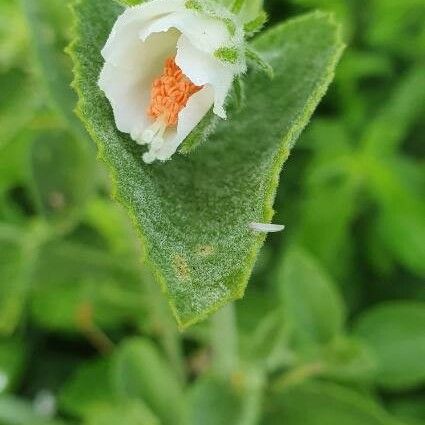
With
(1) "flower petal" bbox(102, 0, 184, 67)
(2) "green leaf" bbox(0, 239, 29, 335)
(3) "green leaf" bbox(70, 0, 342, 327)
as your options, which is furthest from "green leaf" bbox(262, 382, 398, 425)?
(1) "flower petal" bbox(102, 0, 184, 67)

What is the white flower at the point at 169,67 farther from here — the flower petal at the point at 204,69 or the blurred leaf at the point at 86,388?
the blurred leaf at the point at 86,388

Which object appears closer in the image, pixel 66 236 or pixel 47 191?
pixel 47 191

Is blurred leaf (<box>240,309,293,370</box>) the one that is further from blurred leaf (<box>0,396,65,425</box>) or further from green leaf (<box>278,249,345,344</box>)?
blurred leaf (<box>0,396,65,425</box>)

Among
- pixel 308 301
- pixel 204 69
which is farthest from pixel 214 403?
pixel 204 69

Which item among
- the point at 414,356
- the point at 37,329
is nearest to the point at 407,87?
the point at 414,356

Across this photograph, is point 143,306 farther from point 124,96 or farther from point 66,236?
point 124,96

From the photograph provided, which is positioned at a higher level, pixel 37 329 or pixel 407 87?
pixel 407 87

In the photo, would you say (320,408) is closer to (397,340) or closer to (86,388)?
(397,340)

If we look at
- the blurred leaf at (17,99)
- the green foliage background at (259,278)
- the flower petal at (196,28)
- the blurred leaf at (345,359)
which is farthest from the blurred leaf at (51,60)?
the blurred leaf at (345,359)
